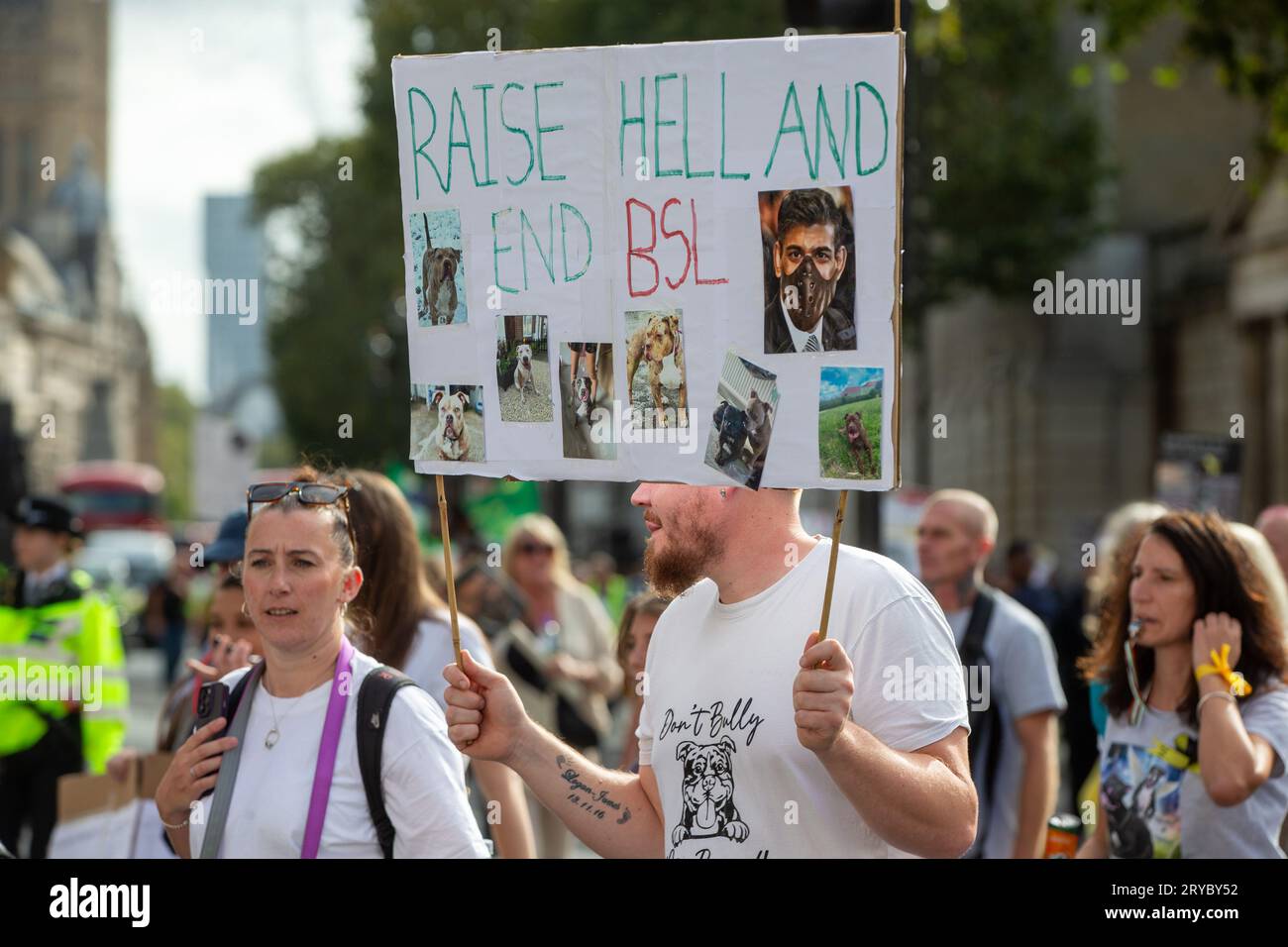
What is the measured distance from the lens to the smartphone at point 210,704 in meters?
3.63

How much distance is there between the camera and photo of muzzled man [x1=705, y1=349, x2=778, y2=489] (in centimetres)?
311

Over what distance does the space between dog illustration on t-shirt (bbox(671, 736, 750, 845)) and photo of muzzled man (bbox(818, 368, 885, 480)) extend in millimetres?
549

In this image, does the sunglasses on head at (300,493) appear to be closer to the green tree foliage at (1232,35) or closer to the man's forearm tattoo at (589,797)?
the man's forearm tattoo at (589,797)

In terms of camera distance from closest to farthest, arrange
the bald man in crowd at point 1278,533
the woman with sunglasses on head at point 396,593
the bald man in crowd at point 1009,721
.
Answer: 1. the woman with sunglasses on head at point 396,593
2. the bald man in crowd at point 1009,721
3. the bald man in crowd at point 1278,533

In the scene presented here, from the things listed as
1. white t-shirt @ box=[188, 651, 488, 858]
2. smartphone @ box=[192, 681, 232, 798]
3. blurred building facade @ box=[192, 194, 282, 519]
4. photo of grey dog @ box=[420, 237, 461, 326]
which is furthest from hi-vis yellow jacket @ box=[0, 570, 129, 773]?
photo of grey dog @ box=[420, 237, 461, 326]

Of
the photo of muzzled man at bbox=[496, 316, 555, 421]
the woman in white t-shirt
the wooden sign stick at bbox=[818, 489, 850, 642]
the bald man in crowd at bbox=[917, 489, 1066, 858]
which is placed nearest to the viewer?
the wooden sign stick at bbox=[818, 489, 850, 642]

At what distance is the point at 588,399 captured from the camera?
328cm

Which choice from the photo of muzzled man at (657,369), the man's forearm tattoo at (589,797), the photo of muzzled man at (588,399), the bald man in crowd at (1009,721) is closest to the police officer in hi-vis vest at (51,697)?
the bald man in crowd at (1009,721)

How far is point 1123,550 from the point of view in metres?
4.91

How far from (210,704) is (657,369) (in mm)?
1226

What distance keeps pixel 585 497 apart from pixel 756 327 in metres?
54.5

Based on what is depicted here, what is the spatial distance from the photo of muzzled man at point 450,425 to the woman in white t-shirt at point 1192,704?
195 centimetres

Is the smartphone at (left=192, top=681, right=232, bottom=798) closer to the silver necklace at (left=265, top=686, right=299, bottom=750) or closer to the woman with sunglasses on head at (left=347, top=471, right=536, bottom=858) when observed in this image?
the silver necklace at (left=265, top=686, right=299, bottom=750)

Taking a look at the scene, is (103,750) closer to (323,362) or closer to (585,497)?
(323,362)
